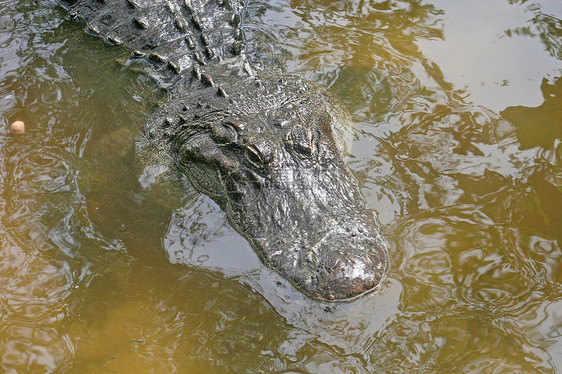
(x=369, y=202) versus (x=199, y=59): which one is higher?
(x=199, y=59)

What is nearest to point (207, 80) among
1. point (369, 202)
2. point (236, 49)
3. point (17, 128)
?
point (236, 49)

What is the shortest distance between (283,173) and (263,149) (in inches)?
9.0

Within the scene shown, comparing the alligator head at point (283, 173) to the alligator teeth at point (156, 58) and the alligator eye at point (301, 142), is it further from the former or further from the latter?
the alligator teeth at point (156, 58)

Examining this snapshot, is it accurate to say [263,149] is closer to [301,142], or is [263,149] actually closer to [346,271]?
[301,142]

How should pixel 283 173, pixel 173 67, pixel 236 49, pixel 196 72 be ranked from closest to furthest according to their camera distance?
1. pixel 283 173
2. pixel 196 72
3. pixel 173 67
4. pixel 236 49

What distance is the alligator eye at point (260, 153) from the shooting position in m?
3.52

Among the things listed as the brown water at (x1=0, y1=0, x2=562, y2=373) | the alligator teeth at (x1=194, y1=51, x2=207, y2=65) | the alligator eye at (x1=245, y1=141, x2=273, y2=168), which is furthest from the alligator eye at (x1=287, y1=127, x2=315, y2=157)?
the alligator teeth at (x1=194, y1=51, x2=207, y2=65)

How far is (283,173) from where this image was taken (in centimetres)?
352

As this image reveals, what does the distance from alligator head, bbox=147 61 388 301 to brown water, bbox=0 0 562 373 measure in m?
0.15

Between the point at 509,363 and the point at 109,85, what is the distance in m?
4.20

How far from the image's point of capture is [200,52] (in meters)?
4.99

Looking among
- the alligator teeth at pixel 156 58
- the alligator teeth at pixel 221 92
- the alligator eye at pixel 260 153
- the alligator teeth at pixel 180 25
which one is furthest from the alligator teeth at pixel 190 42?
the alligator eye at pixel 260 153

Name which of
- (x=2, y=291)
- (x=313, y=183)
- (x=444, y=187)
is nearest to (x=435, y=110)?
(x=444, y=187)

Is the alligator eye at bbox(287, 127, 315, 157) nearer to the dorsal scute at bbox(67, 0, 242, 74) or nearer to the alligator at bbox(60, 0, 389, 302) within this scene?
the alligator at bbox(60, 0, 389, 302)
